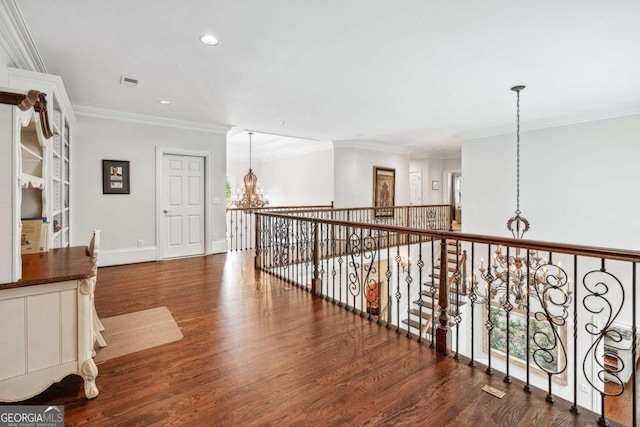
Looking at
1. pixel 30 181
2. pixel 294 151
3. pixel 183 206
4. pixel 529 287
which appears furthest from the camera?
pixel 294 151

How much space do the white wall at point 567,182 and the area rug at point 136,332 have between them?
20.5 ft

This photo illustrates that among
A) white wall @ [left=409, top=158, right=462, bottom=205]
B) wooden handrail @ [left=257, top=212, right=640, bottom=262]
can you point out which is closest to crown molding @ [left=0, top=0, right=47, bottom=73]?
wooden handrail @ [left=257, top=212, right=640, bottom=262]

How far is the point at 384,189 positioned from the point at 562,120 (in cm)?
429

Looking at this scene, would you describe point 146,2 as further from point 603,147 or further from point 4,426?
point 603,147

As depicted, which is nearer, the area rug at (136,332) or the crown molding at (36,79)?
the area rug at (136,332)

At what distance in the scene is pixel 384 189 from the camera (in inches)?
351

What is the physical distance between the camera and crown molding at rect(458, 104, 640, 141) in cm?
487

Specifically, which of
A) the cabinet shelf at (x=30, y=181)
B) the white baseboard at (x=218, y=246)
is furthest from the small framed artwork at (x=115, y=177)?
the cabinet shelf at (x=30, y=181)

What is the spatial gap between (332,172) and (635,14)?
20.5 ft

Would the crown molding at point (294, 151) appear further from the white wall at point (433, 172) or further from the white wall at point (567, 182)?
the white wall at point (433, 172)

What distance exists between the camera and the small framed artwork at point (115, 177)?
5105 millimetres

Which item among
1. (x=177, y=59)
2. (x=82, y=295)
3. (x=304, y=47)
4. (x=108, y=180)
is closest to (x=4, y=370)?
(x=82, y=295)

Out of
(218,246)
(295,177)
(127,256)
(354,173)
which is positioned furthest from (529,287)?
(295,177)

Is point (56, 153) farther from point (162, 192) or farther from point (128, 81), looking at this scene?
point (162, 192)
